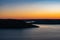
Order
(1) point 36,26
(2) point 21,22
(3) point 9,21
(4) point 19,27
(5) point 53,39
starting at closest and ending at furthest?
1. (5) point 53,39
2. (3) point 9,21
3. (2) point 21,22
4. (4) point 19,27
5. (1) point 36,26

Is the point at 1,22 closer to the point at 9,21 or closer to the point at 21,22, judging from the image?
the point at 9,21

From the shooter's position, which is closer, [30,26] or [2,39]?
[2,39]

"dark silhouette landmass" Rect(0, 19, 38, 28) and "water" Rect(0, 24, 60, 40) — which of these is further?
"dark silhouette landmass" Rect(0, 19, 38, 28)

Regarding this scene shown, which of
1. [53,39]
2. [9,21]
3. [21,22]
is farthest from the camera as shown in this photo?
[21,22]

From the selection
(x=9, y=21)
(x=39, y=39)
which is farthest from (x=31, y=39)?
(x=9, y=21)

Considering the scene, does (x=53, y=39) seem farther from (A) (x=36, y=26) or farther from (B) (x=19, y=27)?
(A) (x=36, y=26)

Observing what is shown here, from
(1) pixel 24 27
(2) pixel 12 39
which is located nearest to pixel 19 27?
(1) pixel 24 27

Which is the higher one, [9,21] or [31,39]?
[9,21]

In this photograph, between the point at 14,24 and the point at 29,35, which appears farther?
the point at 14,24

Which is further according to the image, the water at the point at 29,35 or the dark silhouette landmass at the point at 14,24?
the dark silhouette landmass at the point at 14,24
